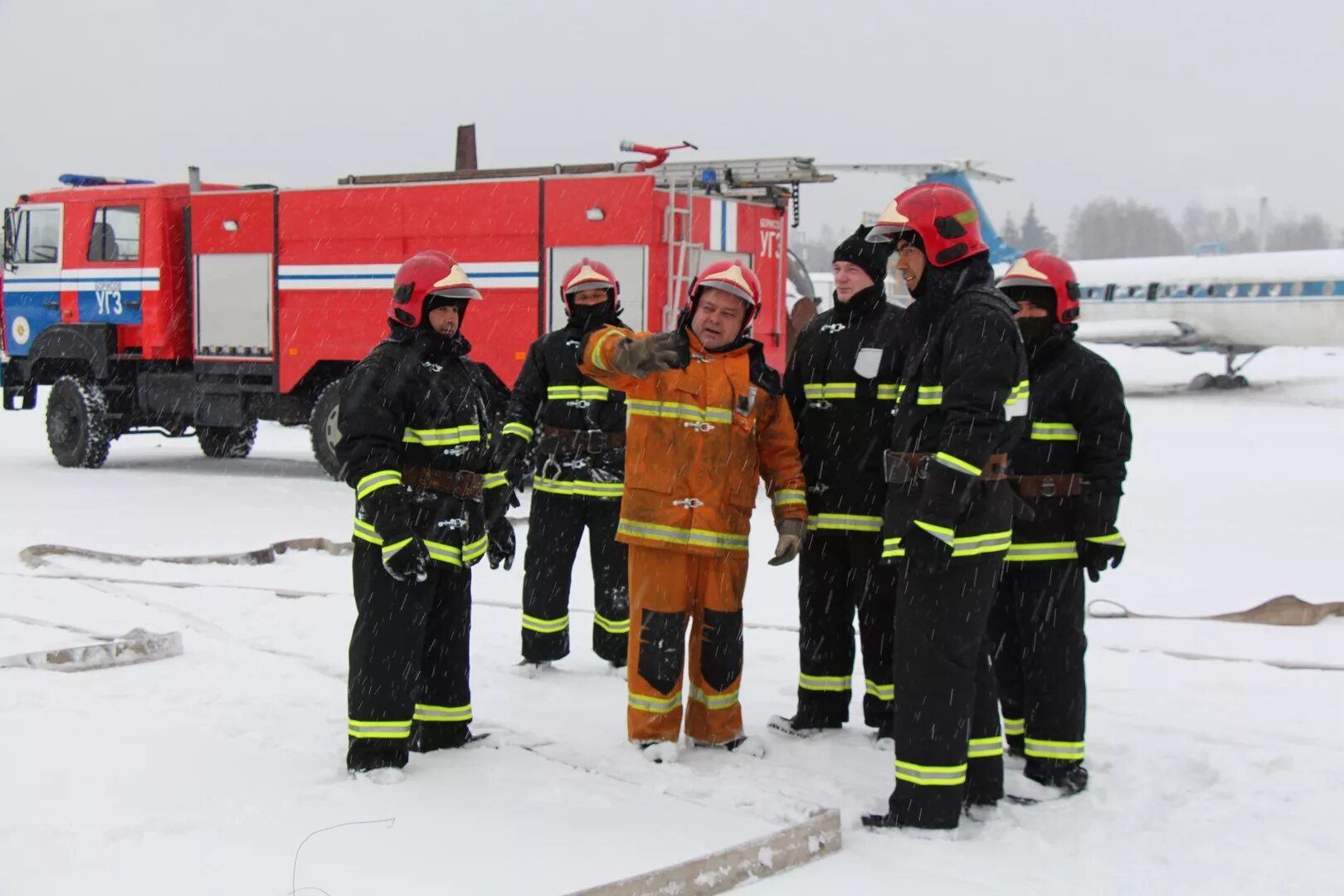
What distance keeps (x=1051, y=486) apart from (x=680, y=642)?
4.65 ft

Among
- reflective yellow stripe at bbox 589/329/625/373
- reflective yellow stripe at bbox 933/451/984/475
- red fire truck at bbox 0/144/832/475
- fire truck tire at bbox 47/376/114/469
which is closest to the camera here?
reflective yellow stripe at bbox 933/451/984/475

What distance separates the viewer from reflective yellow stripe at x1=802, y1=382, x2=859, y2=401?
506cm

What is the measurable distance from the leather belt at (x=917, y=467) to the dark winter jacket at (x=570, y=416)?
6.87 feet

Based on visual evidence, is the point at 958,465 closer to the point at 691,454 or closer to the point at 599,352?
the point at 691,454

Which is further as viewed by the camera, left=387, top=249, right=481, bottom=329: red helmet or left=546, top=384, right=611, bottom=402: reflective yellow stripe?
left=546, top=384, right=611, bottom=402: reflective yellow stripe

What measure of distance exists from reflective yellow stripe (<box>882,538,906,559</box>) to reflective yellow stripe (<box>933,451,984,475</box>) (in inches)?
13.0

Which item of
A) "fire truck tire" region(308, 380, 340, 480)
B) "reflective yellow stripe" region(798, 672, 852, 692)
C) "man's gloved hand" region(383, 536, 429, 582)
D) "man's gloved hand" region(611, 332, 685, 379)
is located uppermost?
"man's gloved hand" region(611, 332, 685, 379)

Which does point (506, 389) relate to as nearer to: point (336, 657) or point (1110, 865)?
point (336, 657)

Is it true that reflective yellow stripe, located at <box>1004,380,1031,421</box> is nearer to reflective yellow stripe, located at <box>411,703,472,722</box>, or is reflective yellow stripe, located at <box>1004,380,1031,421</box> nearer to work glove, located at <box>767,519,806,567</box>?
work glove, located at <box>767,519,806,567</box>

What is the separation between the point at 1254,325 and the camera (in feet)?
93.7

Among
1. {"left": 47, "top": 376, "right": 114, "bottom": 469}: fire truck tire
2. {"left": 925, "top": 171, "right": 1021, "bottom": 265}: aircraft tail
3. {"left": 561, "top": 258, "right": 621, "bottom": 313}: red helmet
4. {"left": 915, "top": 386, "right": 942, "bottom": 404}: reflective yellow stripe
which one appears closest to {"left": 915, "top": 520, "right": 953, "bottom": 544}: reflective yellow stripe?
{"left": 915, "top": 386, "right": 942, "bottom": 404}: reflective yellow stripe

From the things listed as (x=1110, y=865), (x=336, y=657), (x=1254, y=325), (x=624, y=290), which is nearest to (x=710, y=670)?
(x=1110, y=865)

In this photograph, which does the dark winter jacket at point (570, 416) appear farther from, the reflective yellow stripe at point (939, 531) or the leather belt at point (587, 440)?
the reflective yellow stripe at point (939, 531)

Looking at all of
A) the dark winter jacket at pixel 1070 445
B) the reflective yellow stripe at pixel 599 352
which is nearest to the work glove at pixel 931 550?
the dark winter jacket at pixel 1070 445
